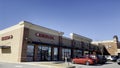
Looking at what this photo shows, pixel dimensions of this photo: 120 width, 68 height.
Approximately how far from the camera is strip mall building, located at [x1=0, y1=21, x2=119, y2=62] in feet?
93.0

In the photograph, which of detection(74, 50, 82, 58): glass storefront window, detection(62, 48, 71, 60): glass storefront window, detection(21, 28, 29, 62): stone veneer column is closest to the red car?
detection(21, 28, 29, 62): stone veneer column

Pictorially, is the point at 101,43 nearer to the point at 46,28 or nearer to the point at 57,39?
the point at 57,39

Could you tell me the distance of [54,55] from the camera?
34.4 m

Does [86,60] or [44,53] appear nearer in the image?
[86,60]

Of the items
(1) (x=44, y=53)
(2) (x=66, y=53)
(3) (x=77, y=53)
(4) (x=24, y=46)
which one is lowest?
(3) (x=77, y=53)

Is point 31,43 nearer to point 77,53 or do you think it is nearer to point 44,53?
point 44,53

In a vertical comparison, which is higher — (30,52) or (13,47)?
(13,47)

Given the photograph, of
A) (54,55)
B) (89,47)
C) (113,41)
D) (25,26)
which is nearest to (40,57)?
(54,55)

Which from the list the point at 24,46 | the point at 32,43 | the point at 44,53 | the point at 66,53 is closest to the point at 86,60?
the point at 44,53

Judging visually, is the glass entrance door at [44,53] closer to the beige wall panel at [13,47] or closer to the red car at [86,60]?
the beige wall panel at [13,47]

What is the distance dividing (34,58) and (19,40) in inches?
168

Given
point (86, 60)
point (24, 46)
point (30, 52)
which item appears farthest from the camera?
point (30, 52)

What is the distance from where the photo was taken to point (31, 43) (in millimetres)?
28953

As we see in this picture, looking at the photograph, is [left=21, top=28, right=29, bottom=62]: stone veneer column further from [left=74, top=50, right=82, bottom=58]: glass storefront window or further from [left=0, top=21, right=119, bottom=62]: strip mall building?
[left=74, top=50, right=82, bottom=58]: glass storefront window
